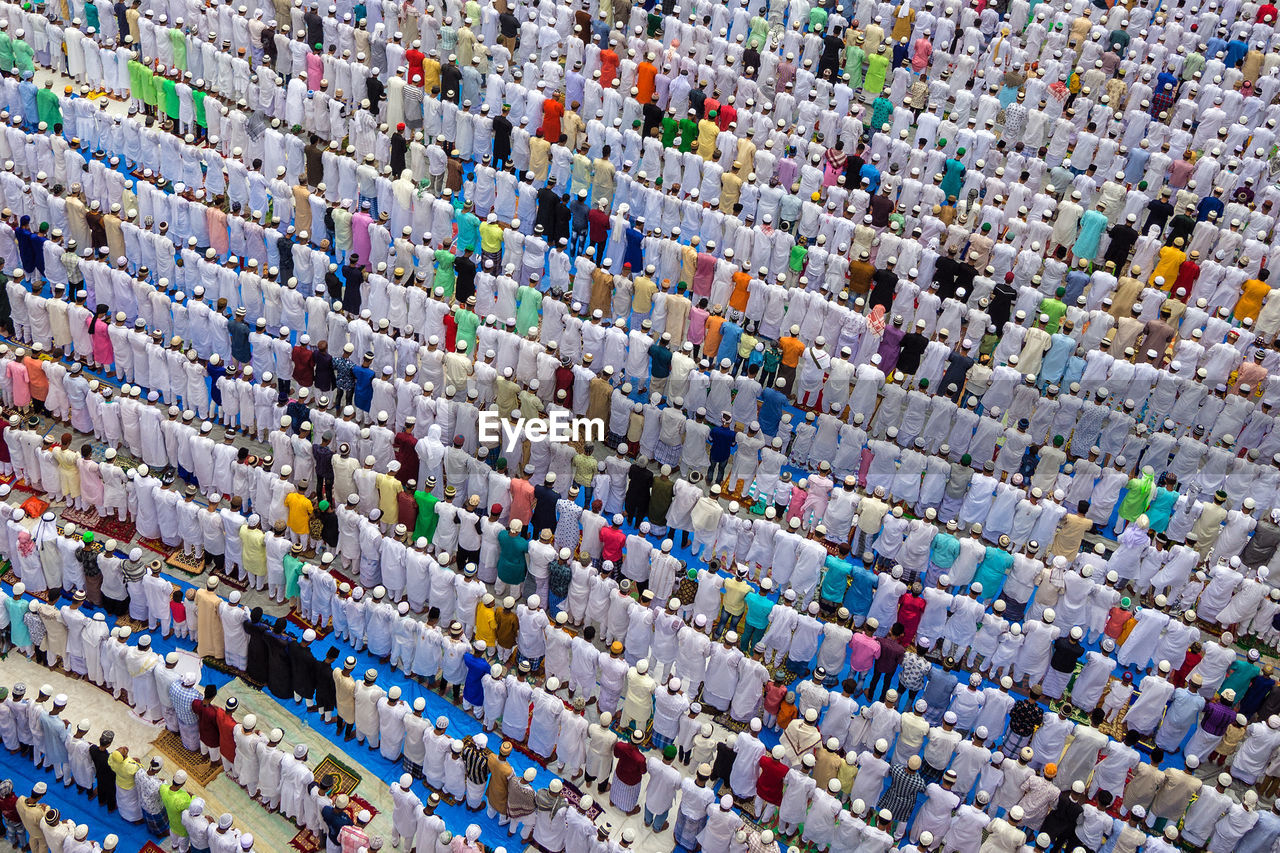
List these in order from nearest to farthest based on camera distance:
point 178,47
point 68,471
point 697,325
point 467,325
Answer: point 68,471 → point 467,325 → point 697,325 → point 178,47

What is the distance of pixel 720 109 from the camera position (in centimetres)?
4450

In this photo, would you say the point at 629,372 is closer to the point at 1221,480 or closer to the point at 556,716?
the point at 556,716

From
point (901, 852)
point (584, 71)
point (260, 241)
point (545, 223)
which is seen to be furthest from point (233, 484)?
point (584, 71)

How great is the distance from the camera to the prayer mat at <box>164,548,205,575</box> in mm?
33219

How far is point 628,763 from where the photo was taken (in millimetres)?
28969

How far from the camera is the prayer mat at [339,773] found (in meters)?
29.7

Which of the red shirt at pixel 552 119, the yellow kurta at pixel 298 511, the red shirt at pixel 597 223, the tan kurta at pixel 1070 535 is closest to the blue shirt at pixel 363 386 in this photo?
the yellow kurta at pixel 298 511

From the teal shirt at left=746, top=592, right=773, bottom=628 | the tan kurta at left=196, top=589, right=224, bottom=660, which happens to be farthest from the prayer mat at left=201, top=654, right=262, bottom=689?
the teal shirt at left=746, top=592, right=773, bottom=628

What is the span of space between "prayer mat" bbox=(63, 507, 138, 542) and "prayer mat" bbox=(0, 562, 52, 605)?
1888 mm

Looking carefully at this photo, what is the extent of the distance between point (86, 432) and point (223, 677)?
334 inches

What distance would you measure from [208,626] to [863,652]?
45.2ft

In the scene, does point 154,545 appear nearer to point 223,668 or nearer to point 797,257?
point 223,668

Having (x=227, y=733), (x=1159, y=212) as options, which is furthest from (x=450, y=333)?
(x=1159, y=212)

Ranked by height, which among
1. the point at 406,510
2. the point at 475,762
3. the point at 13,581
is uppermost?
the point at 406,510
